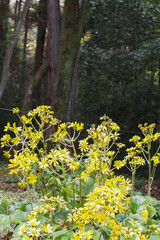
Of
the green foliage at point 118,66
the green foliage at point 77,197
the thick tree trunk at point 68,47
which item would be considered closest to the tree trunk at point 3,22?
the green foliage at point 118,66

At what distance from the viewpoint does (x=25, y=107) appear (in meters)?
5.60

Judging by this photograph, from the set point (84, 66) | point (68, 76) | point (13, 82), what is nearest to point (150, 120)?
point (84, 66)

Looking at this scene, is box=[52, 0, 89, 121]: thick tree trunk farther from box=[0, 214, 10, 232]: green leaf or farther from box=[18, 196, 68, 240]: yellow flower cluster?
box=[18, 196, 68, 240]: yellow flower cluster

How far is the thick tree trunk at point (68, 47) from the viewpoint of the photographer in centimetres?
350

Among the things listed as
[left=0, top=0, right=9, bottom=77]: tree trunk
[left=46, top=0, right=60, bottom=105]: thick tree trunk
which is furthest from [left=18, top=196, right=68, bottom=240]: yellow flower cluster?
[left=0, top=0, right=9, bottom=77]: tree trunk

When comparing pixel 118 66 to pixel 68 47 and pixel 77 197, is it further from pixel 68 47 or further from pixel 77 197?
pixel 77 197

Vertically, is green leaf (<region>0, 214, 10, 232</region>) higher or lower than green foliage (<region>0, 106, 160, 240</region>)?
lower

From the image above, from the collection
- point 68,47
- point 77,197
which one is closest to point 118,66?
point 68,47

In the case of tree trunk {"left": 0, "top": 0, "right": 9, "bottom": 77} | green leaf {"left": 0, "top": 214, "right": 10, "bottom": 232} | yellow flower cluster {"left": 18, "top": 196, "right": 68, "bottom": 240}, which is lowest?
green leaf {"left": 0, "top": 214, "right": 10, "bottom": 232}

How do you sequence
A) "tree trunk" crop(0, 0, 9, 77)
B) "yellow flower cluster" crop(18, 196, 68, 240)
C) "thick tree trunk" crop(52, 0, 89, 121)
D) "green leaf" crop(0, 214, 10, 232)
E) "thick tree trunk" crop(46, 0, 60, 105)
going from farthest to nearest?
"tree trunk" crop(0, 0, 9, 77)
"thick tree trunk" crop(46, 0, 60, 105)
"thick tree trunk" crop(52, 0, 89, 121)
"green leaf" crop(0, 214, 10, 232)
"yellow flower cluster" crop(18, 196, 68, 240)

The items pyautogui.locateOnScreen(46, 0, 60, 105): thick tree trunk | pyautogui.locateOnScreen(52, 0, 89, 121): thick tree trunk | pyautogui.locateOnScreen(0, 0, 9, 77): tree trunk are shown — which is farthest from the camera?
pyautogui.locateOnScreen(0, 0, 9, 77): tree trunk

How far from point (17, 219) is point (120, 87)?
22.7 feet

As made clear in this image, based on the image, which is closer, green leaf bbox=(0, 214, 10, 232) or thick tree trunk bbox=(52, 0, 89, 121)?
green leaf bbox=(0, 214, 10, 232)

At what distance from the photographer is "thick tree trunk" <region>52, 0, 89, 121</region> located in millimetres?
3502
